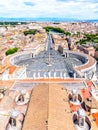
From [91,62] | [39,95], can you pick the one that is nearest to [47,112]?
[39,95]

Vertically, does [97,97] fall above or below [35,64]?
above

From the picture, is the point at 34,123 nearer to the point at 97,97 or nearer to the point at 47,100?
the point at 47,100

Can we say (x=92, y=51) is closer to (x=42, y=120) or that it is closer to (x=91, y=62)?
(x=91, y=62)

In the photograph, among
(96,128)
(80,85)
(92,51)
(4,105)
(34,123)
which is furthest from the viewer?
(92,51)

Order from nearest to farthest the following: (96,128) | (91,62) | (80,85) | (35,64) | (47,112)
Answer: (47,112), (96,128), (80,85), (91,62), (35,64)

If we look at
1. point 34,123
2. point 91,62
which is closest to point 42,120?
point 34,123

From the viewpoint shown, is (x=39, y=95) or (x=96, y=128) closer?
(x=96, y=128)

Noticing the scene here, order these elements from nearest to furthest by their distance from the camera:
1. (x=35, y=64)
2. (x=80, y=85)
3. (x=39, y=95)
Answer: (x=39, y=95) < (x=80, y=85) < (x=35, y=64)

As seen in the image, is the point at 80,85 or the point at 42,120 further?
the point at 80,85

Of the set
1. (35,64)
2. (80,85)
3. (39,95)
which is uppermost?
→ (39,95)
